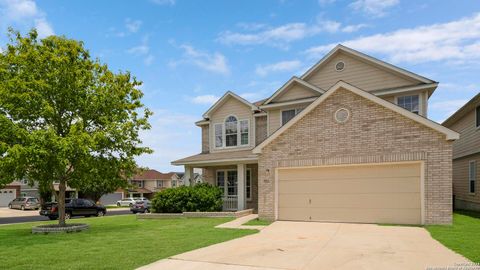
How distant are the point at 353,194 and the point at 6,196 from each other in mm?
50928

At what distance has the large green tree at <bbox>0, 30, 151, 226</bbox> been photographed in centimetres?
1310

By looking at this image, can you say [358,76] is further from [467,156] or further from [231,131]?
[231,131]

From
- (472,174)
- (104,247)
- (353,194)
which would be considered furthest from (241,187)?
(472,174)

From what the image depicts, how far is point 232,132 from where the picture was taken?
76.6 feet

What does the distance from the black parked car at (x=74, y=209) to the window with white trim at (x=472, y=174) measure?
25658mm

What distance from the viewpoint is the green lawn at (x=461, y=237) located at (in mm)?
8378

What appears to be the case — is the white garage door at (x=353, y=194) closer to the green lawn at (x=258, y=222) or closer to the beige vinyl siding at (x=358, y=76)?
the green lawn at (x=258, y=222)

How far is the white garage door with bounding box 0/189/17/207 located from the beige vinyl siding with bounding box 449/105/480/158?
173ft

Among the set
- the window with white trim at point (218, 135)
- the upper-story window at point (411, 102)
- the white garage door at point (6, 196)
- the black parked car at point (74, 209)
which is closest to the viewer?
the upper-story window at point (411, 102)

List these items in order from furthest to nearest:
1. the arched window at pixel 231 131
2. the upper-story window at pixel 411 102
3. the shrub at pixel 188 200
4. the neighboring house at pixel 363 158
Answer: the arched window at pixel 231 131
the shrub at pixel 188 200
the upper-story window at pixel 411 102
the neighboring house at pixel 363 158

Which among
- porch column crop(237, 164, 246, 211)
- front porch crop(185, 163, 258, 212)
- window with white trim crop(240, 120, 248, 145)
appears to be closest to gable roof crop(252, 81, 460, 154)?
porch column crop(237, 164, 246, 211)

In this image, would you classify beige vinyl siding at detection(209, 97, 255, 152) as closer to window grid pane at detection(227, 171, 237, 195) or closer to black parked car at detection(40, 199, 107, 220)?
window grid pane at detection(227, 171, 237, 195)

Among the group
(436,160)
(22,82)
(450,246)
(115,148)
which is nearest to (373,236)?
(450,246)

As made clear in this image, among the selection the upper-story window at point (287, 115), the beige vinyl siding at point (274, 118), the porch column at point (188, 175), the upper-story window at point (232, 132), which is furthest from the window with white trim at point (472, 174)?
the porch column at point (188, 175)
